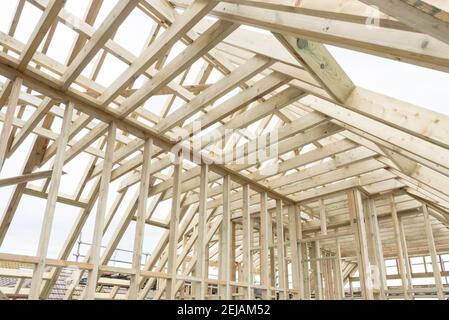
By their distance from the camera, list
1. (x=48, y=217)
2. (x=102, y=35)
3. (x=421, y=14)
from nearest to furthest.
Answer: (x=421, y=14) → (x=102, y=35) → (x=48, y=217)

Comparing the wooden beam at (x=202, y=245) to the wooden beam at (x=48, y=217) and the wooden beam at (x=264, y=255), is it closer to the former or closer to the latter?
the wooden beam at (x=264, y=255)

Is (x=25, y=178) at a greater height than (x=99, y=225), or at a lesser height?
greater

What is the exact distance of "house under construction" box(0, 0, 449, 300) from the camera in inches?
99.5

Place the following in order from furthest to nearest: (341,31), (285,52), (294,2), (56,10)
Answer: (285,52) → (56,10) → (341,31) → (294,2)

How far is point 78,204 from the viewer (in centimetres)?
608

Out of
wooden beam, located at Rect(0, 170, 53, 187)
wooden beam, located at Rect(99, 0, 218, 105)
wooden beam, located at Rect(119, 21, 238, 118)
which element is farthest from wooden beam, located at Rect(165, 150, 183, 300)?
wooden beam, located at Rect(0, 170, 53, 187)

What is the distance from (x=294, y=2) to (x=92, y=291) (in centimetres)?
336

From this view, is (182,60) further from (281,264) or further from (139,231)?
(281,264)

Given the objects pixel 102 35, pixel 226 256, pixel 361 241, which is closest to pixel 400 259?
pixel 361 241

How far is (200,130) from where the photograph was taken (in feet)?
15.5

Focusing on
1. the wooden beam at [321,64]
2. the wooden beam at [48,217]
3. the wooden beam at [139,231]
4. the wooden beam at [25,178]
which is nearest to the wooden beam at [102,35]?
the wooden beam at [48,217]

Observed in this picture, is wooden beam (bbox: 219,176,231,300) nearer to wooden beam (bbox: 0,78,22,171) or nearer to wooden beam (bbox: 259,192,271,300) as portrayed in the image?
wooden beam (bbox: 259,192,271,300)
